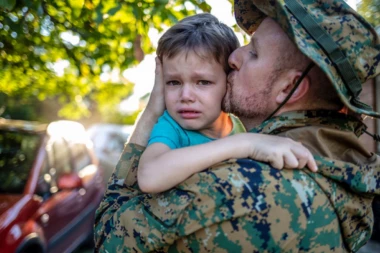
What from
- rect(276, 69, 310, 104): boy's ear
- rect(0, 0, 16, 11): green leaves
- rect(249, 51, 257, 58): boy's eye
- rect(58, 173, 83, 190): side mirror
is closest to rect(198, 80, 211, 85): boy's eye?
rect(249, 51, 257, 58): boy's eye

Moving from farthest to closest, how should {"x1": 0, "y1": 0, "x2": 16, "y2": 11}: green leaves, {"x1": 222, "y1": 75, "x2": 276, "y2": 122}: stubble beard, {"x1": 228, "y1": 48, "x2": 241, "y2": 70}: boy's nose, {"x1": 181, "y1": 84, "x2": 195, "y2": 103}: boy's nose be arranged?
{"x1": 0, "y1": 0, "x2": 16, "y2": 11}: green leaves, {"x1": 181, "y1": 84, "x2": 195, "y2": 103}: boy's nose, {"x1": 228, "y1": 48, "x2": 241, "y2": 70}: boy's nose, {"x1": 222, "y1": 75, "x2": 276, "y2": 122}: stubble beard

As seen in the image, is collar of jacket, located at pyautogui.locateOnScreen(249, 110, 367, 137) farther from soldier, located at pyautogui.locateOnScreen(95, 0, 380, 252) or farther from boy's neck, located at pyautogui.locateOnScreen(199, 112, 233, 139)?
boy's neck, located at pyautogui.locateOnScreen(199, 112, 233, 139)

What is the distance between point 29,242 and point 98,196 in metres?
2.33

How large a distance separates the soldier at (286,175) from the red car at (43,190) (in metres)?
2.01

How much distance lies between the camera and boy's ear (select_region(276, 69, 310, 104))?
1.69 m

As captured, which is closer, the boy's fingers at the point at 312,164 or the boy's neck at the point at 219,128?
the boy's fingers at the point at 312,164

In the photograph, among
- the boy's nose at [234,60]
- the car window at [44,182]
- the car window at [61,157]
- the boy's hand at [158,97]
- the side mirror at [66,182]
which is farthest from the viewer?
the car window at [61,157]

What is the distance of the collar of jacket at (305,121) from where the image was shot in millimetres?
1675

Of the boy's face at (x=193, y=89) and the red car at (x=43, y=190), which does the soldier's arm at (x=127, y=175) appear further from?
the red car at (x=43, y=190)

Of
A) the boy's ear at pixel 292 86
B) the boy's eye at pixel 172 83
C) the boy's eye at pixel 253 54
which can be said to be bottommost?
the boy's eye at pixel 172 83

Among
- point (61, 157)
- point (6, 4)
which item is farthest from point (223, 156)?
point (61, 157)

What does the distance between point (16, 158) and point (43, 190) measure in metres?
0.39

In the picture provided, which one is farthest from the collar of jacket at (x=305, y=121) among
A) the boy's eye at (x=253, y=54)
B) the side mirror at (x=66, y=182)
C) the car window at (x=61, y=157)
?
the car window at (x=61, y=157)

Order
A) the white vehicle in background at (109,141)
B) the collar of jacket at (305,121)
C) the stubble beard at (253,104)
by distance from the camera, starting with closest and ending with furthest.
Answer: the collar of jacket at (305,121) → the stubble beard at (253,104) → the white vehicle in background at (109,141)
